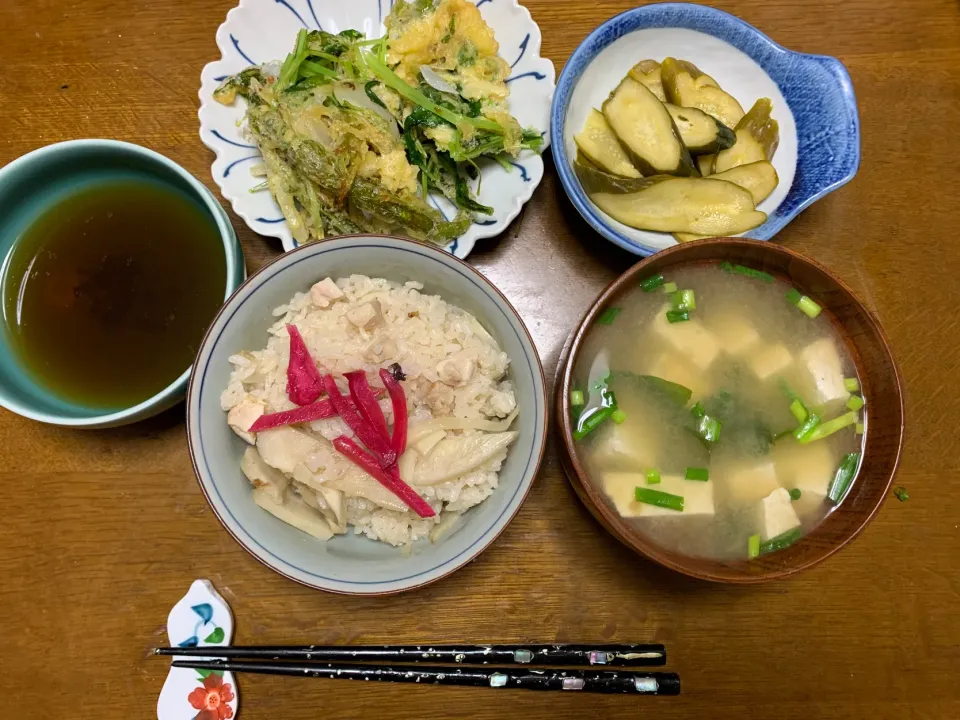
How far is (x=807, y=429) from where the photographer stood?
1612mm

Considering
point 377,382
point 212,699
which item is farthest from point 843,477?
point 212,699

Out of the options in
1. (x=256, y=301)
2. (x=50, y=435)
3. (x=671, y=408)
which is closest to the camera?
(x=256, y=301)

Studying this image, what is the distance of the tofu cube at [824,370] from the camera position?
5.34 feet

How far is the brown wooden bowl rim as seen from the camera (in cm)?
139

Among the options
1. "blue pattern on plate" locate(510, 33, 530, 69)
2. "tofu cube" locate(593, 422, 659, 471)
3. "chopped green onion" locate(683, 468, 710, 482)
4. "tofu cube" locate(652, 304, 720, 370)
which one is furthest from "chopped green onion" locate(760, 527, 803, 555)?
"blue pattern on plate" locate(510, 33, 530, 69)

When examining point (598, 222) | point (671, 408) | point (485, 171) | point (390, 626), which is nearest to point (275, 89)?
point (485, 171)

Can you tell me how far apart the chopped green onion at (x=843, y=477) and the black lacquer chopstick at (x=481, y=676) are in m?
0.64

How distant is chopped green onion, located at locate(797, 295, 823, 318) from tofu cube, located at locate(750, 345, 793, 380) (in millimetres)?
117

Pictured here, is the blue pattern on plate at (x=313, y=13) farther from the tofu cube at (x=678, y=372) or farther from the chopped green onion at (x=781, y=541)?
the chopped green onion at (x=781, y=541)

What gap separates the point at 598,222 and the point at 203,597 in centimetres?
153

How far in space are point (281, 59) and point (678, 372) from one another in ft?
5.12

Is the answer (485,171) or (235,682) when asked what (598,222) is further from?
(235,682)

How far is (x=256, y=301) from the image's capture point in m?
1.48

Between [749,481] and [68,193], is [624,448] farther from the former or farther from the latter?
[68,193]
